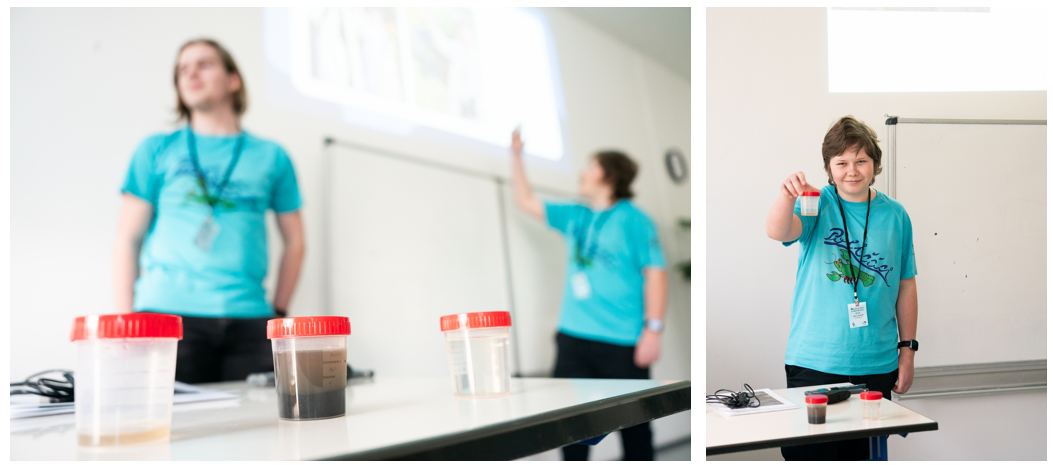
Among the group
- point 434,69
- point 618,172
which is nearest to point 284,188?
point 434,69

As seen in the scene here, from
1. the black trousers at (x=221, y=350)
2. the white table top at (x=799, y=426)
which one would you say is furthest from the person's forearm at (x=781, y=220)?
the black trousers at (x=221, y=350)

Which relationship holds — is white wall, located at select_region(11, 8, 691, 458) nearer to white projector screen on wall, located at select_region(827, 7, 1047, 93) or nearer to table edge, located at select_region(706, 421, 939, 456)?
white projector screen on wall, located at select_region(827, 7, 1047, 93)

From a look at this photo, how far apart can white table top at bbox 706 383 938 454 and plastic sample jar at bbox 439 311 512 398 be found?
13.2 inches

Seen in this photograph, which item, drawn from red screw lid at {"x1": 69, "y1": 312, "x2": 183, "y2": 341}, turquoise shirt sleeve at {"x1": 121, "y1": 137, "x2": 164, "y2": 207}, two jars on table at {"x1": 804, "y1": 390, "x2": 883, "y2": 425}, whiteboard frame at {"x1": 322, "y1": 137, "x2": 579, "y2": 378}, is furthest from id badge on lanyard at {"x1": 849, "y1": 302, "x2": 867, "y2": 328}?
turquoise shirt sleeve at {"x1": 121, "y1": 137, "x2": 164, "y2": 207}

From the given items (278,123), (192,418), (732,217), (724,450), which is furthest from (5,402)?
(278,123)

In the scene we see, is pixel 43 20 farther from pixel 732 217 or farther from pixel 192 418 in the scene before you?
pixel 732 217

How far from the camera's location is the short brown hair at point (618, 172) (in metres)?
2.68

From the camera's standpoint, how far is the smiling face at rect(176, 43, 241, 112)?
179 cm

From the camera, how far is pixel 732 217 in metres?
0.98

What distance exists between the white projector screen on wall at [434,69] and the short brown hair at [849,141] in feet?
5.80

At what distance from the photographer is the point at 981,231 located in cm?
98

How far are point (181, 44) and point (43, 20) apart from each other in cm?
35

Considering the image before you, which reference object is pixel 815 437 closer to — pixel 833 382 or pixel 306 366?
pixel 833 382

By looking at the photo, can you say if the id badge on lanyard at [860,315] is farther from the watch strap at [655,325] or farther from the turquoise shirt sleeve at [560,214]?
the turquoise shirt sleeve at [560,214]
